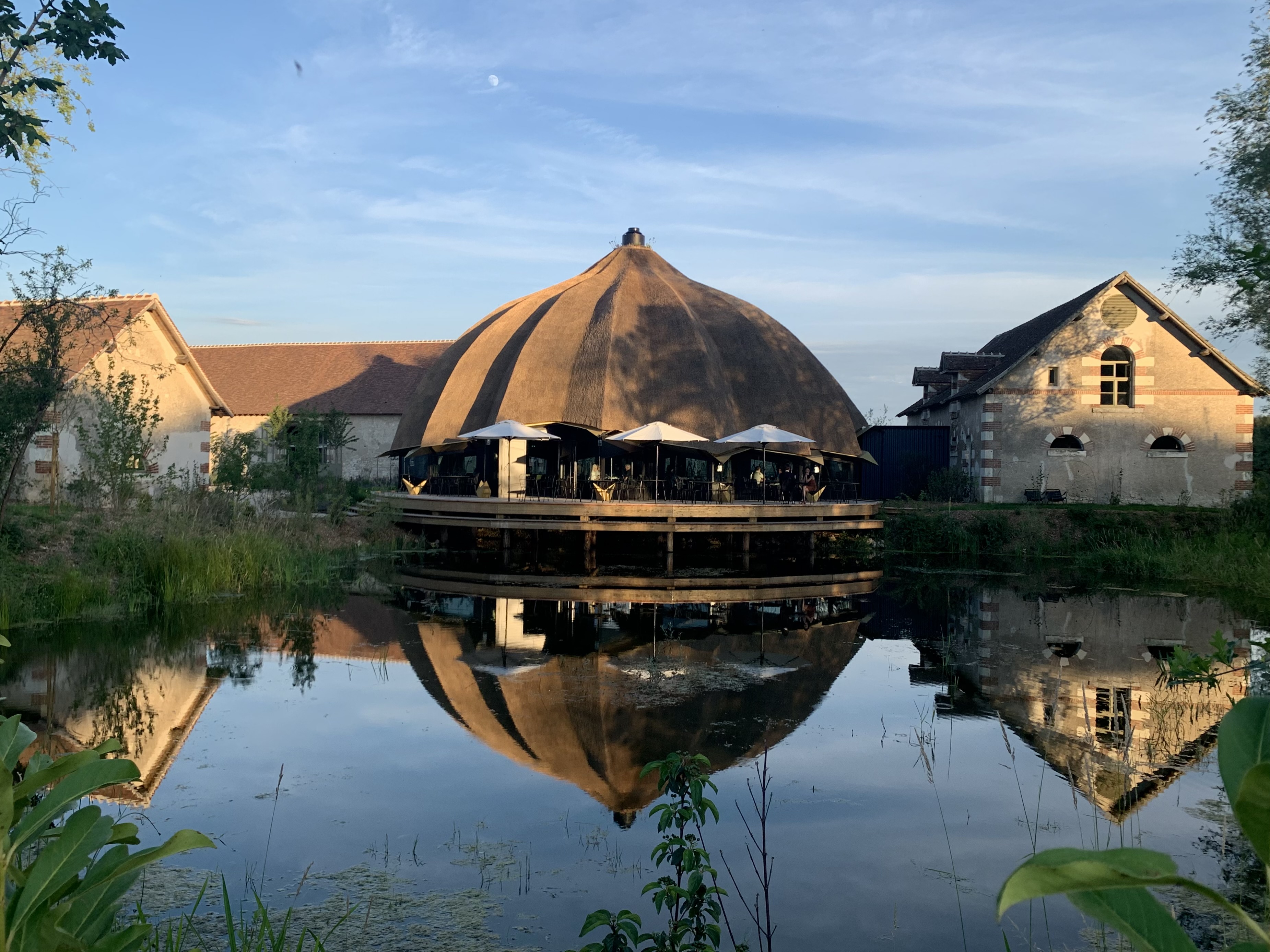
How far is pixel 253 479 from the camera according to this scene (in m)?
24.4

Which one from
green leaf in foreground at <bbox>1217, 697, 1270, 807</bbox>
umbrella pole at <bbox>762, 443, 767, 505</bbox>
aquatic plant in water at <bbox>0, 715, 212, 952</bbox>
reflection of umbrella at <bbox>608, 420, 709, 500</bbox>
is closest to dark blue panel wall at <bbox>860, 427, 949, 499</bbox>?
umbrella pole at <bbox>762, 443, 767, 505</bbox>

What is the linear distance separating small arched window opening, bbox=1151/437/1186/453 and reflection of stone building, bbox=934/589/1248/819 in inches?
490

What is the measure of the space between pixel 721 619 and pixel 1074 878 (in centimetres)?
1497

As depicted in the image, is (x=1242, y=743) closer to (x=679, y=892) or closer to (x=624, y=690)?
(x=679, y=892)

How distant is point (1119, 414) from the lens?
28.9 metres

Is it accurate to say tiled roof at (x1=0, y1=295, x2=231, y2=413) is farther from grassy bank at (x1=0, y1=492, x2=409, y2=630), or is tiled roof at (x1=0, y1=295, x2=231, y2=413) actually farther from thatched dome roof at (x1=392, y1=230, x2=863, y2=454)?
thatched dome roof at (x1=392, y1=230, x2=863, y2=454)

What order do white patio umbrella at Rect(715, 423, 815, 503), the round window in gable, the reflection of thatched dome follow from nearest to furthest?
the reflection of thatched dome < white patio umbrella at Rect(715, 423, 815, 503) < the round window in gable

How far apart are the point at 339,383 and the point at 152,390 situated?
672 inches

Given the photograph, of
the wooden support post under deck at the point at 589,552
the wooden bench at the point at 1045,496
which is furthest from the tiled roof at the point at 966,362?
the wooden support post under deck at the point at 589,552

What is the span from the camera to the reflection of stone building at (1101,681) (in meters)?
8.33

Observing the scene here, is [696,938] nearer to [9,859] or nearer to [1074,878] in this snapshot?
[9,859]

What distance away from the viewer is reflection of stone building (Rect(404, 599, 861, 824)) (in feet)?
28.2

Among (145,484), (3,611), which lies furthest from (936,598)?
(145,484)

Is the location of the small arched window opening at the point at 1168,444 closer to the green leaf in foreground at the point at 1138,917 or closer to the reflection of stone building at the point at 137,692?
the reflection of stone building at the point at 137,692
